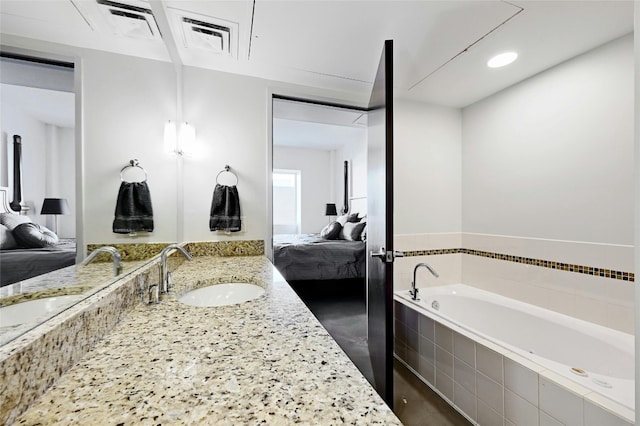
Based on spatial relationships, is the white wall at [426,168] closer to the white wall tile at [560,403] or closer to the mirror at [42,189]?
the white wall tile at [560,403]

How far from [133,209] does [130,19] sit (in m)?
0.86

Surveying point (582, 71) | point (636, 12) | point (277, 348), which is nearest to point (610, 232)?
point (582, 71)

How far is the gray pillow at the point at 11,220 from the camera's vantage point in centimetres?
45

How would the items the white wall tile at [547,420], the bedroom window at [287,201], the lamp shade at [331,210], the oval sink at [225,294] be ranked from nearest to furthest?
1. the white wall tile at [547,420]
2. the oval sink at [225,294]
3. the lamp shade at [331,210]
4. the bedroom window at [287,201]

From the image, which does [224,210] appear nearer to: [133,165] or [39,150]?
[133,165]

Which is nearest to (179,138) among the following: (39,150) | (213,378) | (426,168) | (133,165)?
(133,165)

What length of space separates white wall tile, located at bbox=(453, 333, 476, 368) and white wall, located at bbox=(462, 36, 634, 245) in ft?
3.56

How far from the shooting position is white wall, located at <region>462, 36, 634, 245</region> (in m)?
1.56

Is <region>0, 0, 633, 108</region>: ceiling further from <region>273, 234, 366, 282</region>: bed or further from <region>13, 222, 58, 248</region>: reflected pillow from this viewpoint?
<region>273, 234, 366, 282</region>: bed

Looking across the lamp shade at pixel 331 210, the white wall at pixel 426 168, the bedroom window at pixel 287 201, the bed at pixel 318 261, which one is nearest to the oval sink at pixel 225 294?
the white wall at pixel 426 168

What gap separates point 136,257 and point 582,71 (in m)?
2.81

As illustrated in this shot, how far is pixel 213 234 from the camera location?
6.22 feet

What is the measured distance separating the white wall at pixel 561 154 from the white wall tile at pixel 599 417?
1097 mm

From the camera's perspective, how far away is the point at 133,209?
1.19m
